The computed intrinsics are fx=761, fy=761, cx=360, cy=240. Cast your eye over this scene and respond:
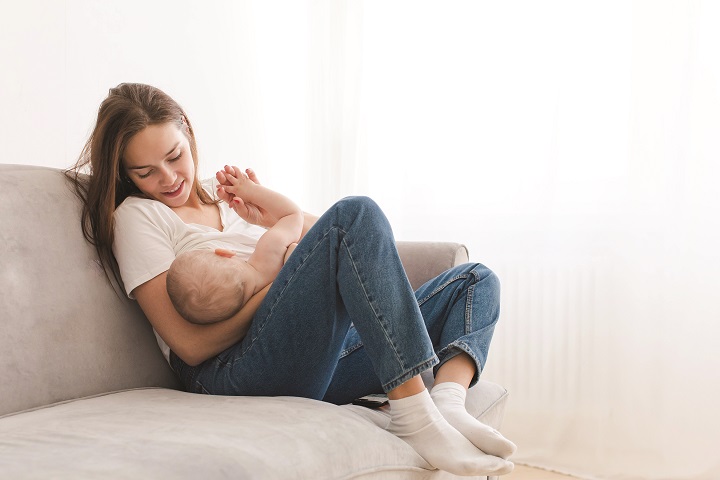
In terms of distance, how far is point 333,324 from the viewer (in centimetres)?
140

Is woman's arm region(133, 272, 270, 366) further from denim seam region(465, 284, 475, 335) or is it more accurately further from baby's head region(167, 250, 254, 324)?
denim seam region(465, 284, 475, 335)

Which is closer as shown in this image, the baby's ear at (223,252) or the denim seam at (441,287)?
the baby's ear at (223,252)

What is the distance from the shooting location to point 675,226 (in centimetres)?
237

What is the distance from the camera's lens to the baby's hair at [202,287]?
1.41m

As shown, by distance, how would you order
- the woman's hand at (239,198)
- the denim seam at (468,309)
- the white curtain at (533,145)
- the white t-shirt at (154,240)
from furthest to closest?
1. the white curtain at (533,145)
2. the woman's hand at (239,198)
3. the denim seam at (468,309)
4. the white t-shirt at (154,240)

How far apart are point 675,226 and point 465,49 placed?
97cm

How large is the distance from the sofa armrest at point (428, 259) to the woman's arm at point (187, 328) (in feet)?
1.99

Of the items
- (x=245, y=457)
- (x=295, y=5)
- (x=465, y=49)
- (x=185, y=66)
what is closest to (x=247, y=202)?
(x=245, y=457)

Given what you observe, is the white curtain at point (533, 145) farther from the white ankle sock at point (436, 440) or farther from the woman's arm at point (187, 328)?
the white ankle sock at point (436, 440)

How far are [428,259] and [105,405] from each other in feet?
3.06

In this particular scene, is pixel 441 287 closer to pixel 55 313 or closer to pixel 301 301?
pixel 301 301

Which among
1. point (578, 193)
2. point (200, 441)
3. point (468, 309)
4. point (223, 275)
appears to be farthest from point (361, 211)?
point (578, 193)

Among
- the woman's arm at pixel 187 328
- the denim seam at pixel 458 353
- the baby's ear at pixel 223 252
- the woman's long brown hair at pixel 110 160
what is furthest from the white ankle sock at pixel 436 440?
the woman's long brown hair at pixel 110 160

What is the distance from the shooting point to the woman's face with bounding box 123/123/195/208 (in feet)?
5.36
